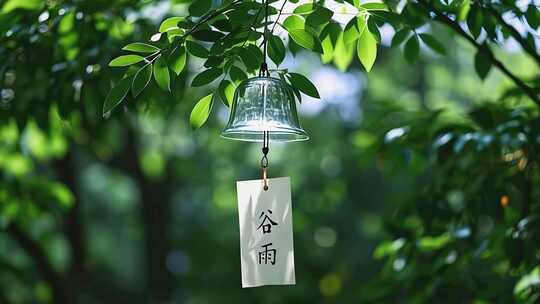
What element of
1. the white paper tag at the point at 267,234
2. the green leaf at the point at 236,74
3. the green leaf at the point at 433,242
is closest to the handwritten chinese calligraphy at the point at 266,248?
the white paper tag at the point at 267,234

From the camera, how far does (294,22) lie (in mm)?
1266

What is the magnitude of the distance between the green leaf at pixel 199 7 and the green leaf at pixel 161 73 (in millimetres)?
99

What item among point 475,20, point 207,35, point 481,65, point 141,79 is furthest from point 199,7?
point 481,65

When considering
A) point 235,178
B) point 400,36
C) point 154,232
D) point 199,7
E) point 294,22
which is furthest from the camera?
point 235,178

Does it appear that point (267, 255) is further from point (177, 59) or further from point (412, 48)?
point (412, 48)

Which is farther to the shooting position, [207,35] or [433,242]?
[433,242]

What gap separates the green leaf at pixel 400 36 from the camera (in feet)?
5.45

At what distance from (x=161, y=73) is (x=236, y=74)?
0.17m

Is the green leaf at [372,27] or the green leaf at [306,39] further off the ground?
the green leaf at [372,27]

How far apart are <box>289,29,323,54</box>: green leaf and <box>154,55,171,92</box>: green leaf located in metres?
0.23

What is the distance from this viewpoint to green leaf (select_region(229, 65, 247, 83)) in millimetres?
1296

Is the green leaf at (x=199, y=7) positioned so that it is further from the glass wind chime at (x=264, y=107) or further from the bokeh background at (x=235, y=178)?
the bokeh background at (x=235, y=178)

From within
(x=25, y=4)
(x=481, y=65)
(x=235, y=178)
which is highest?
(x=235, y=178)

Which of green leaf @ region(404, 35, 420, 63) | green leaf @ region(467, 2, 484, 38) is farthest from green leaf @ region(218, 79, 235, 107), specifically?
green leaf @ region(404, 35, 420, 63)
